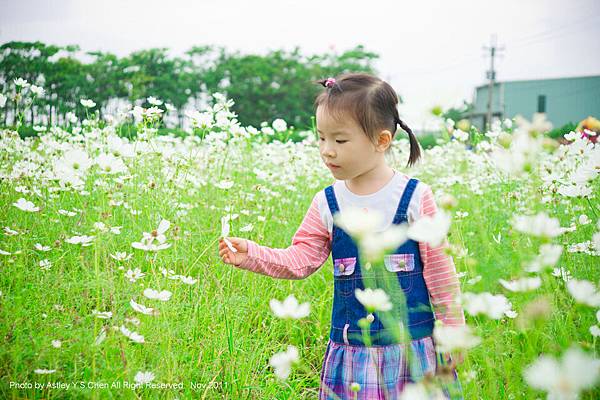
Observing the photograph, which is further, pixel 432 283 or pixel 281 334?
pixel 281 334

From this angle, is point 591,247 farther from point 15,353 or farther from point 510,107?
Answer: point 510,107

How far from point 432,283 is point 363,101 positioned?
19.3 inches

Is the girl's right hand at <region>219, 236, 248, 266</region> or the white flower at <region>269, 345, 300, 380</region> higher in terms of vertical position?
the girl's right hand at <region>219, 236, 248, 266</region>

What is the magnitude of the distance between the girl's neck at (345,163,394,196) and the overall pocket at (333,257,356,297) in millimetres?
182

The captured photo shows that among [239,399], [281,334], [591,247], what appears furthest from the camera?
[281,334]

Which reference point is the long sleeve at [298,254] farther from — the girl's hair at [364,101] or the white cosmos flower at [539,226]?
the white cosmos flower at [539,226]

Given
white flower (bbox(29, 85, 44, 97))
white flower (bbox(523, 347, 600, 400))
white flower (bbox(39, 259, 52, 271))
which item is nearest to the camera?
white flower (bbox(523, 347, 600, 400))

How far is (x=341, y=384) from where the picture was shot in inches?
52.7

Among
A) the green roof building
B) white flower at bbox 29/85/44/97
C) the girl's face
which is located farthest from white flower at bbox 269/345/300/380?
the green roof building

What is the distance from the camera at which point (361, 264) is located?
52.8 inches

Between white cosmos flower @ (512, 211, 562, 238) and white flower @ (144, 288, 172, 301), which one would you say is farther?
white flower @ (144, 288, 172, 301)

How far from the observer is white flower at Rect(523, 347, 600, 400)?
586mm

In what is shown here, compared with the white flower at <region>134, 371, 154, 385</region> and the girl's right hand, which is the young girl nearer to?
the girl's right hand

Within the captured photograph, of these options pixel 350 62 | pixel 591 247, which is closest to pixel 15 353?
pixel 591 247
